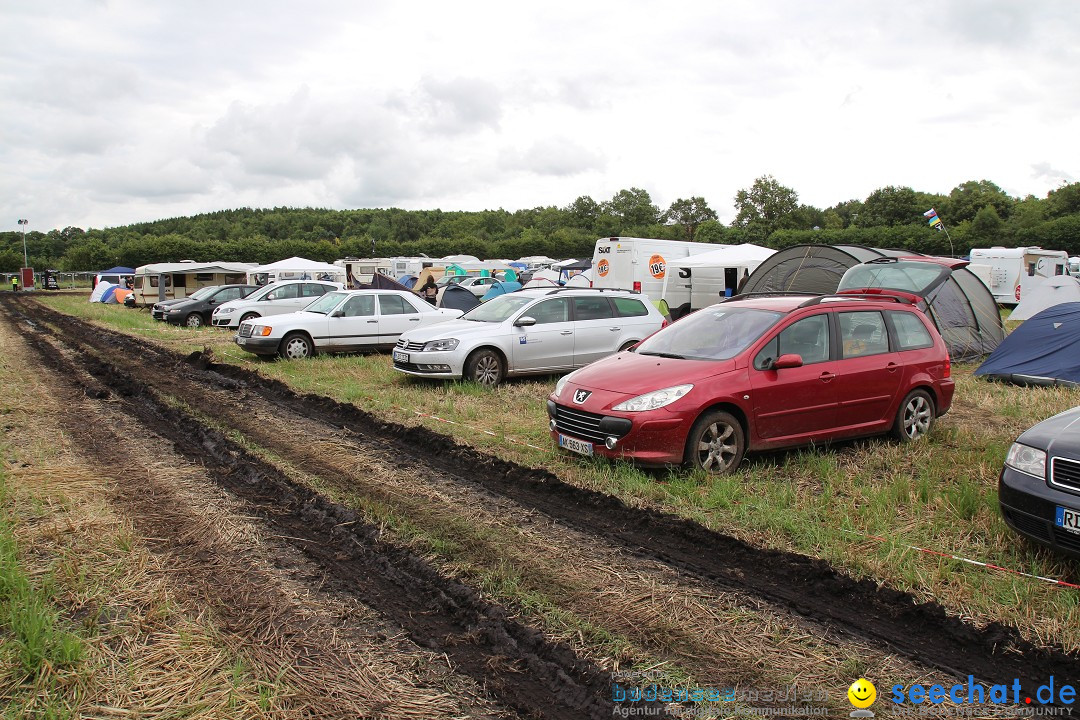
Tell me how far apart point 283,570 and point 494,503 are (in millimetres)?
1792

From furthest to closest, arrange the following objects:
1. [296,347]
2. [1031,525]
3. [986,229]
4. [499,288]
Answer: [986,229]
[499,288]
[296,347]
[1031,525]

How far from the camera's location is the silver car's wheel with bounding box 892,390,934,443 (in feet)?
24.2

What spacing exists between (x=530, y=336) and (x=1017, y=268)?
28767 mm

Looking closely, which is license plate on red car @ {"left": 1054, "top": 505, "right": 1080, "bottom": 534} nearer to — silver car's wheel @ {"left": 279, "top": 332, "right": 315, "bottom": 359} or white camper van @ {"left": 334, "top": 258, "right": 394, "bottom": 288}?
silver car's wheel @ {"left": 279, "top": 332, "right": 315, "bottom": 359}

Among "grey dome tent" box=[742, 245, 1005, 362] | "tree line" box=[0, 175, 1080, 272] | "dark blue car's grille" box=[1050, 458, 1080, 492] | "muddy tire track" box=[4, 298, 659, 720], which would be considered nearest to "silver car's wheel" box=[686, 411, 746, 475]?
"dark blue car's grille" box=[1050, 458, 1080, 492]

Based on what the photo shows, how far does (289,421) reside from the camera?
8.66 metres

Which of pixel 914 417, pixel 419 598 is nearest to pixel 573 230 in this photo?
pixel 914 417

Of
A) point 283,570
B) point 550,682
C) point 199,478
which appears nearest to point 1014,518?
point 550,682

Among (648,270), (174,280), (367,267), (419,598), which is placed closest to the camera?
(419,598)

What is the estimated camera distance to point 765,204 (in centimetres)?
7362

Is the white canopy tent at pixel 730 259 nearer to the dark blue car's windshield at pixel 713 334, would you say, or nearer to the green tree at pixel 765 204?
the dark blue car's windshield at pixel 713 334

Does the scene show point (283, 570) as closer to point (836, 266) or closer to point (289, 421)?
point (289, 421)

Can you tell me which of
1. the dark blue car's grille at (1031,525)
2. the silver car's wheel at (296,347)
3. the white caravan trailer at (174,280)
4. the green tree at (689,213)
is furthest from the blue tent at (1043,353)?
the green tree at (689,213)

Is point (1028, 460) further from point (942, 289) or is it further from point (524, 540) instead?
point (942, 289)
